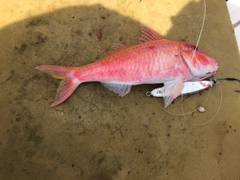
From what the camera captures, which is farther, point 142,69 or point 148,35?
point 148,35

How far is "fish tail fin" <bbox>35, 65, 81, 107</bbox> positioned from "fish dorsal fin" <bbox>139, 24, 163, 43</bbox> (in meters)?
0.78

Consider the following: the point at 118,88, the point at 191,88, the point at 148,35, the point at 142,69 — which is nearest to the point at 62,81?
the point at 118,88

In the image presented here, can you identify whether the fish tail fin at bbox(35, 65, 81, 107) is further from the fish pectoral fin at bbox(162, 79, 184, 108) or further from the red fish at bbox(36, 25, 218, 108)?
the fish pectoral fin at bbox(162, 79, 184, 108)

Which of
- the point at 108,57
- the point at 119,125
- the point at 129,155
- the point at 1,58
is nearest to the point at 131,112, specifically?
the point at 119,125

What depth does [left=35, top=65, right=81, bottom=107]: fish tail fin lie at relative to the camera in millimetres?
2222

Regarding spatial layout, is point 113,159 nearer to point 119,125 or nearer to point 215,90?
point 119,125

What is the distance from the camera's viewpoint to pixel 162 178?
7.90ft

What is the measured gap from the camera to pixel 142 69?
233 centimetres

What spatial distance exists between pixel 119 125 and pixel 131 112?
18cm

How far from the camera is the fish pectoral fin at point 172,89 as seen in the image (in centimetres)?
239

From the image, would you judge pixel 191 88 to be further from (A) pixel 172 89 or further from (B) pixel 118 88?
(B) pixel 118 88

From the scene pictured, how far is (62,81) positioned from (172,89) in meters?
1.03

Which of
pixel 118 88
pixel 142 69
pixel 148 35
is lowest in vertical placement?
pixel 118 88

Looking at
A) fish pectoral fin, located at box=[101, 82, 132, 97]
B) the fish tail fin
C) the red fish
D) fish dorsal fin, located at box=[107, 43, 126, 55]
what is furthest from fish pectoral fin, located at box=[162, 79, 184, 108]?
the fish tail fin
